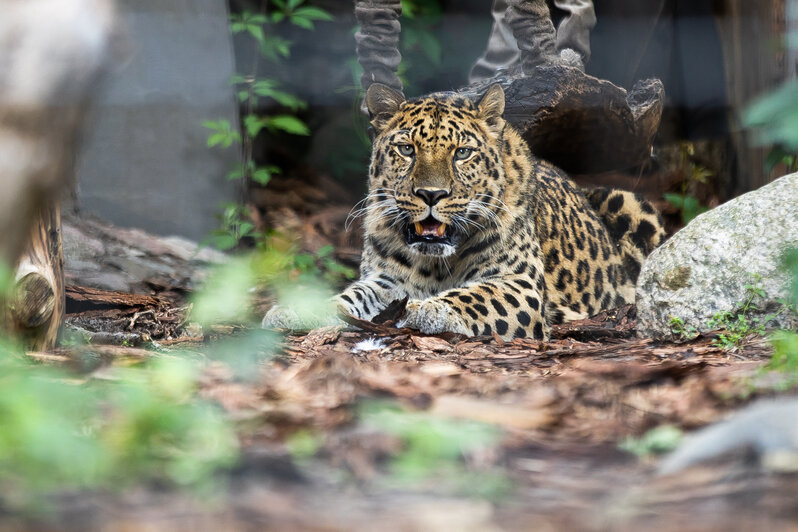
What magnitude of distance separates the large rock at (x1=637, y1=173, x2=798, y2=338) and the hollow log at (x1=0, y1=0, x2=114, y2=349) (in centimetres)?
296

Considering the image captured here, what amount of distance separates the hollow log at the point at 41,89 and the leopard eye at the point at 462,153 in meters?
2.91

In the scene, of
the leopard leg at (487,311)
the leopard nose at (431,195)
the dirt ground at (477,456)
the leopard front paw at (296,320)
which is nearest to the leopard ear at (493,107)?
the leopard nose at (431,195)

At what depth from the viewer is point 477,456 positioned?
216 cm

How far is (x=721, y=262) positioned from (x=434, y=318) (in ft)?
4.60

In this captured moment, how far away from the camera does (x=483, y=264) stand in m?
5.22

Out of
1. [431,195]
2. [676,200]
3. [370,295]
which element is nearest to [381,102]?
[431,195]

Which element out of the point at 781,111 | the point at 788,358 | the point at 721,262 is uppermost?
the point at 781,111

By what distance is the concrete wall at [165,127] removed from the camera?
20.8ft

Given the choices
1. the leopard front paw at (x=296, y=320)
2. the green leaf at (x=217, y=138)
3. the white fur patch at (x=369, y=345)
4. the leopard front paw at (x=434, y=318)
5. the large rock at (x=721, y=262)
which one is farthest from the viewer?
the green leaf at (x=217, y=138)

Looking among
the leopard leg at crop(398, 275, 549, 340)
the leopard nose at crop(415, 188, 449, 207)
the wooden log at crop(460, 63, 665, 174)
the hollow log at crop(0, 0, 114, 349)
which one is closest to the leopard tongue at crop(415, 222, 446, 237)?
the leopard nose at crop(415, 188, 449, 207)

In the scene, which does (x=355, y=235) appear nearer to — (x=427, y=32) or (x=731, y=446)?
(x=427, y=32)

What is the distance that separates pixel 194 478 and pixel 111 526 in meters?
0.27

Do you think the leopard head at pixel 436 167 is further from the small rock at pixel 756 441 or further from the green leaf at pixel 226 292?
the green leaf at pixel 226 292

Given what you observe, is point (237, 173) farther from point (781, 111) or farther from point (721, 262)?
point (781, 111)
